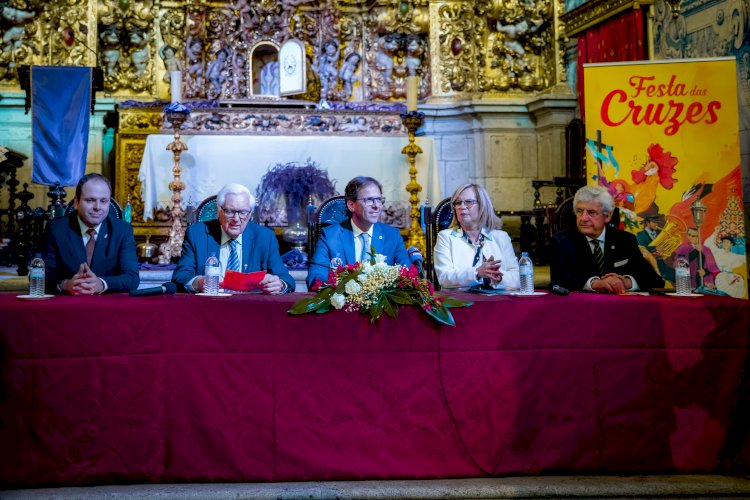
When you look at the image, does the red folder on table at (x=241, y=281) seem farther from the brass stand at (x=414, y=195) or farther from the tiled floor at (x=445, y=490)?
the brass stand at (x=414, y=195)

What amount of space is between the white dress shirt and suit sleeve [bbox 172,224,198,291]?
114cm

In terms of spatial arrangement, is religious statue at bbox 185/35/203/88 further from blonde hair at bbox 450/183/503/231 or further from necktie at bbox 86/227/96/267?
blonde hair at bbox 450/183/503/231

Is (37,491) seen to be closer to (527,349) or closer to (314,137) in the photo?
(527,349)

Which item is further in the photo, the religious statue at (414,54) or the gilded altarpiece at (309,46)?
the religious statue at (414,54)

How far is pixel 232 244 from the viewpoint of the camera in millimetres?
3131

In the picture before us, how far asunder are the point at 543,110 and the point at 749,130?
2.42 m

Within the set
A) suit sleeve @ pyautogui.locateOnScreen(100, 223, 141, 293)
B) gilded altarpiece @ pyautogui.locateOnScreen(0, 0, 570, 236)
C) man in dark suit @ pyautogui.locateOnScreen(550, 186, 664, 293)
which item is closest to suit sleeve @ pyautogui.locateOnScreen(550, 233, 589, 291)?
man in dark suit @ pyautogui.locateOnScreen(550, 186, 664, 293)

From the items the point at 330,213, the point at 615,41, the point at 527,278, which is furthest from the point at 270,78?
the point at 527,278

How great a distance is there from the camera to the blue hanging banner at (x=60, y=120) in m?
6.05

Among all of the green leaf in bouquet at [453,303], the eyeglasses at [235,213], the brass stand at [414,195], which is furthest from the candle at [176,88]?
the green leaf in bouquet at [453,303]

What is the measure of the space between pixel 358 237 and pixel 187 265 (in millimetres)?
813

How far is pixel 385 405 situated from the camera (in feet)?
7.24

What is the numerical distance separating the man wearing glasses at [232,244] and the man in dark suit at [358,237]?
0.19 metres

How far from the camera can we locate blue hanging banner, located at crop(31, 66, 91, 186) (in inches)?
238
